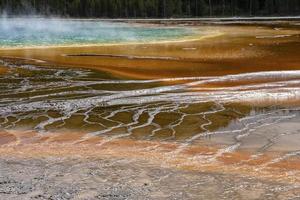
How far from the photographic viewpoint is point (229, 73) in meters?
18.3

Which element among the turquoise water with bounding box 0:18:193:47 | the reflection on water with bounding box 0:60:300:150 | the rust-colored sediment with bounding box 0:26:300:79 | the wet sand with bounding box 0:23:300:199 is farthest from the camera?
the turquoise water with bounding box 0:18:193:47

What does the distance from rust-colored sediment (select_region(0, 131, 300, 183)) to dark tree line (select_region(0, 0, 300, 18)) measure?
7935 centimetres

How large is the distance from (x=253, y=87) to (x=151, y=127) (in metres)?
5.56

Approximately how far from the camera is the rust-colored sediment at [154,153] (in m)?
7.33

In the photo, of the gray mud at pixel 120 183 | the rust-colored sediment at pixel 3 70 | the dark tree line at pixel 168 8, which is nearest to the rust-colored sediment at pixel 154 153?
the gray mud at pixel 120 183

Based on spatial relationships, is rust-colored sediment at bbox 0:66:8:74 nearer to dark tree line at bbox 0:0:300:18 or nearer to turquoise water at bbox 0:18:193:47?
turquoise water at bbox 0:18:193:47

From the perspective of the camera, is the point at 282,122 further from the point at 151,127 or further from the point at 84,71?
the point at 84,71

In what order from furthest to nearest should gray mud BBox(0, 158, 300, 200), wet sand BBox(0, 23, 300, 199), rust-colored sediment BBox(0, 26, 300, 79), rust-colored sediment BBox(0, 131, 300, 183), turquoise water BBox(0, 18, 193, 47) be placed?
turquoise water BBox(0, 18, 193, 47)
rust-colored sediment BBox(0, 26, 300, 79)
rust-colored sediment BBox(0, 131, 300, 183)
wet sand BBox(0, 23, 300, 199)
gray mud BBox(0, 158, 300, 200)

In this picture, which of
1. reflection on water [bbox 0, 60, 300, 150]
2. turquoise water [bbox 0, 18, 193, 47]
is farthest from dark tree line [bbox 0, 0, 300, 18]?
reflection on water [bbox 0, 60, 300, 150]

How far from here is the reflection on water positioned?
33.2ft

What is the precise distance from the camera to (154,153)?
8.26 m

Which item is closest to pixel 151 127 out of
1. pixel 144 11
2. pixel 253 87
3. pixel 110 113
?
pixel 110 113

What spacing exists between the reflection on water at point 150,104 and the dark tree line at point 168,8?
72069 mm

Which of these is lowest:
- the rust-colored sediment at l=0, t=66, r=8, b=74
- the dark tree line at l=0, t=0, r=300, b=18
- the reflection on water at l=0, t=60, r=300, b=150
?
the reflection on water at l=0, t=60, r=300, b=150
